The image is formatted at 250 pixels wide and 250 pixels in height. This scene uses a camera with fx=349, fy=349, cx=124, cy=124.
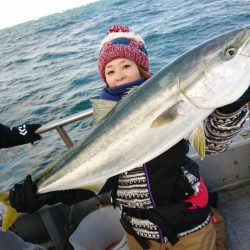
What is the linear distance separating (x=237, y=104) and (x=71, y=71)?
14.5 m

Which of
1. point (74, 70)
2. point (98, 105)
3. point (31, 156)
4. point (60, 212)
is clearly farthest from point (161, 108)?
point (74, 70)

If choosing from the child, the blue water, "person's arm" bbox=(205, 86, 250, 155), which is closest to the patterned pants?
the child

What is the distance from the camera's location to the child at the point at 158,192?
2398 mm

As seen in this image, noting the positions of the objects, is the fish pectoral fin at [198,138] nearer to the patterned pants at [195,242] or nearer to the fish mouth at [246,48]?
the fish mouth at [246,48]

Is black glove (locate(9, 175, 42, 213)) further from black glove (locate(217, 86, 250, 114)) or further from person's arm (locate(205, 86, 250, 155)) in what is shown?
black glove (locate(217, 86, 250, 114))

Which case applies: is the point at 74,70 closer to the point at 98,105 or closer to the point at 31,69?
the point at 31,69

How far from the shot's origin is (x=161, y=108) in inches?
72.6

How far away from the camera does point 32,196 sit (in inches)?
97.7

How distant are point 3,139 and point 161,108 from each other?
2.09m

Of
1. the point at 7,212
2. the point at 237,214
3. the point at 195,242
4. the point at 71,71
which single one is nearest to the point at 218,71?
the point at 195,242

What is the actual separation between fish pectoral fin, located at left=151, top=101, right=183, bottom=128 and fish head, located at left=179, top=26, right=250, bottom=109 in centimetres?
8

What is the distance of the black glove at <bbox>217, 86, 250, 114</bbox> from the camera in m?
2.01

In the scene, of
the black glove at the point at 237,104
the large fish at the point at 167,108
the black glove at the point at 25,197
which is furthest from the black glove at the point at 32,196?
the black glove at the point at 237,104

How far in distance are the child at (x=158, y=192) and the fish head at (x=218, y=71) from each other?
522mm
